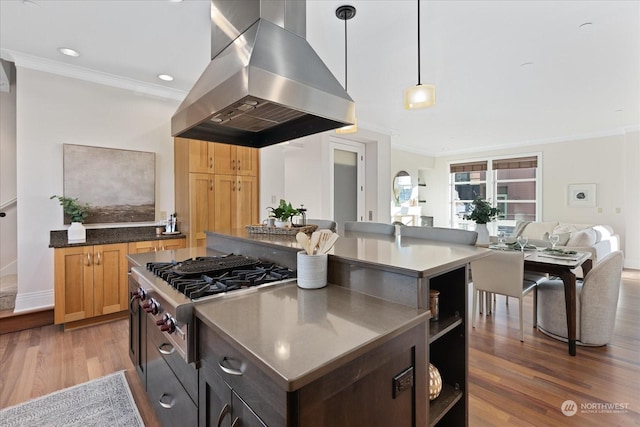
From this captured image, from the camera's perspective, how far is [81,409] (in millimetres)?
1814

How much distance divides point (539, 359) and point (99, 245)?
4101 millimetres

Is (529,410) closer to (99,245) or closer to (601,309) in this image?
(601,309)

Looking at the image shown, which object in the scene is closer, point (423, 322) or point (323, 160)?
point (423, 322)

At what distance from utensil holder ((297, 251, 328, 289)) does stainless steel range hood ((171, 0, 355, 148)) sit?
2.28 ft

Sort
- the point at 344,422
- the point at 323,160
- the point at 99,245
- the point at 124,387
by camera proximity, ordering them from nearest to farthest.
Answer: the point at 344,422 → the point at 124,387 → the point at 99,245 → the point at 323,160

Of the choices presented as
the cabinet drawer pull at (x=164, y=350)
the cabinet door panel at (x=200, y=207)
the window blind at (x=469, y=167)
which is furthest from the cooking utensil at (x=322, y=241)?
the window blind at (x=469, y=167)

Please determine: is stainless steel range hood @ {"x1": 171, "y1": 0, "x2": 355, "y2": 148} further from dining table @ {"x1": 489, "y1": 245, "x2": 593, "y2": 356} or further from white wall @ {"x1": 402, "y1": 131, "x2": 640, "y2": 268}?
white wall @ {"x1": 402, "y1": 131, "x2": 640, "y2": 268}

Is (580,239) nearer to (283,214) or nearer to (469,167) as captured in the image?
(469,167)

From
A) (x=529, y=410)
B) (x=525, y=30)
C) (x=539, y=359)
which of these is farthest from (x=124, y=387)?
(x=525, y=30)

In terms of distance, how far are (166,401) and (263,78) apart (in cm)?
156

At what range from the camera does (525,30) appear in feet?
8.05

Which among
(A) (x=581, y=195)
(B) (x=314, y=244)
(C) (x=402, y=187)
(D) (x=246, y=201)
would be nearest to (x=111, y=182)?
(D) (x=246, y=201)

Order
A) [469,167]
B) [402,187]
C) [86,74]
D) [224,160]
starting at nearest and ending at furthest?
[86,74] < [224,160] < [402,187] < [469,167]

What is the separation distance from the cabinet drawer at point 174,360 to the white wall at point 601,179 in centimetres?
765
